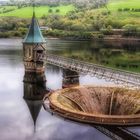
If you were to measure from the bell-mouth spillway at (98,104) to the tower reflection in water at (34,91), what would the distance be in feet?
8.95

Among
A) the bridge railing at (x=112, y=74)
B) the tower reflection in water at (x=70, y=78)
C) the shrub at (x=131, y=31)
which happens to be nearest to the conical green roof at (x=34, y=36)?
the bridge railing at (x=112, y=74)

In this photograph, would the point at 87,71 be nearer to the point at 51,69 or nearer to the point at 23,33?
the point at 51,69

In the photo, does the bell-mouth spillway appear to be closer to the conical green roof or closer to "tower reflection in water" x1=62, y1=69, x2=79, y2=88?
"tower reflection in water" x1=62, y1=69, x2=79, y2=88

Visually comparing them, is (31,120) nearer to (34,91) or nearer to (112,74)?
(112,74)

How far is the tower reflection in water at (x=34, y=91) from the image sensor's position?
186 ft

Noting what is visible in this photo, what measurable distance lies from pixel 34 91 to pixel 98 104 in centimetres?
1749

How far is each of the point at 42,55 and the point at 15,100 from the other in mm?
23211

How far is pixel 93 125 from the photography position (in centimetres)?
4709

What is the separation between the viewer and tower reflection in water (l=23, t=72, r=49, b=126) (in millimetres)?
56750

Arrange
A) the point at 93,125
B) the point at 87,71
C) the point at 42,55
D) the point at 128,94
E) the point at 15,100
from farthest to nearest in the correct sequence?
the point at 42,55 < the point at 87,71 < the point at 15,100 < the point at 128,94 < the point at 93,125

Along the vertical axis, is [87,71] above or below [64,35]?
above

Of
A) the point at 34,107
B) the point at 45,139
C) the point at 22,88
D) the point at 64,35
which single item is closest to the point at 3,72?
the point at 22,88

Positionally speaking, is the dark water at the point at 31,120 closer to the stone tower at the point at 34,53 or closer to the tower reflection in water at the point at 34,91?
the tower reflection in water at the point at 34,91

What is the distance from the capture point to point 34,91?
68625 mm
